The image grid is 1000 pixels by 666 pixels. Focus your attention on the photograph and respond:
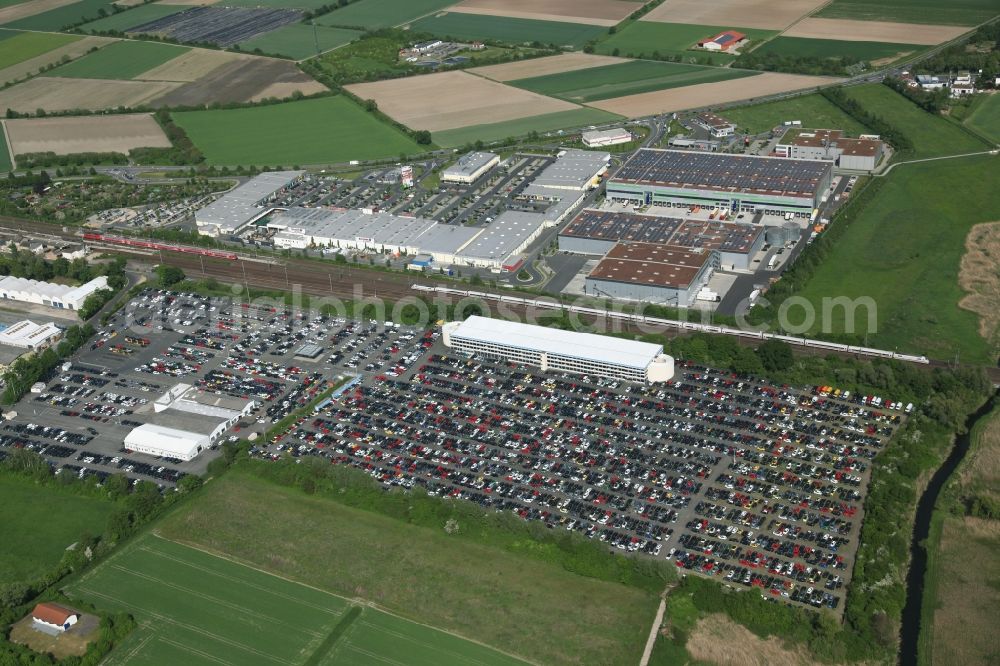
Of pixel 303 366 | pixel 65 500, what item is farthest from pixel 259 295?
pixel 65 500

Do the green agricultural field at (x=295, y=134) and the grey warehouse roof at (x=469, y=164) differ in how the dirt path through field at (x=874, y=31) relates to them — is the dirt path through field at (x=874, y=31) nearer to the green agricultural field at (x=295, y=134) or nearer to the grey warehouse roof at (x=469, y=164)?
the grey warehouse roof at (x=469, y=164)

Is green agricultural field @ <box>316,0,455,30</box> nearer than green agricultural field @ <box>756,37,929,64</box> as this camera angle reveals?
No

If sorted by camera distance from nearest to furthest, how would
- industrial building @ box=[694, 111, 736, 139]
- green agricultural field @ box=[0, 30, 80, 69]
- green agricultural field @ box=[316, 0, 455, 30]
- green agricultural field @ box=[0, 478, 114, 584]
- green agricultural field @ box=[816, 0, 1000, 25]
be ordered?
1. green agricultural field @ box=[0, 478, 114, 584]
2. industrial building @ box=[694, 111, 736, 139]
3. green agricultural field @ box=[816, 0, 1000, 25]
4. green agricultural field @ box=[0, 30, 80, 69]
5. green agricultural field @ box=[316, 0, 455, 30]

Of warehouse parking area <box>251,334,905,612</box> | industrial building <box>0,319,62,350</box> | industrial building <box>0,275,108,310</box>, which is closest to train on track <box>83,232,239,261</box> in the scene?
industrial building <box>0,275,108,310</box>

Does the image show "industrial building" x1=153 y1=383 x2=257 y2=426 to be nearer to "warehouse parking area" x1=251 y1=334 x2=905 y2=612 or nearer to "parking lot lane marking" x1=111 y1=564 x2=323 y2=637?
"warehouse parking area" x1=251 y1=334 x2=905 y2=612

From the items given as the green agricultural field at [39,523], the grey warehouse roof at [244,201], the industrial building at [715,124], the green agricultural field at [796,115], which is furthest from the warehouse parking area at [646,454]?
the green agricultural field at [796,115]

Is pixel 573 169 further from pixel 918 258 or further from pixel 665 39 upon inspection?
pixel 665 39

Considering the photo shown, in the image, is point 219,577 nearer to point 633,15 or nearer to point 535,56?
point 535,56
